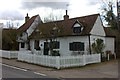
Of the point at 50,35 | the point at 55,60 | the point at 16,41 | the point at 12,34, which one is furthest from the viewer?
the point at 16,41

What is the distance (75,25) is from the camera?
22.5 m

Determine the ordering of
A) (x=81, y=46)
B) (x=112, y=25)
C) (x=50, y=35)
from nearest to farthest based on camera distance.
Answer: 1. (x=50, y=35)
2. (x=112, y=25)
3. (x=81, y=46)

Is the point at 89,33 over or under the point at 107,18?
under

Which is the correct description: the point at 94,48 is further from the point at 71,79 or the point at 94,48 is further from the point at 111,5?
the point at 71,79

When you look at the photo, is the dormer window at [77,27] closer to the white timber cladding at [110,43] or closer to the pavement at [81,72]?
the white timber cladding at [110,43]

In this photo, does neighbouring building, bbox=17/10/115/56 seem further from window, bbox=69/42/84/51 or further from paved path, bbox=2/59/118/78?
paved path, bbox=2/59/118/78

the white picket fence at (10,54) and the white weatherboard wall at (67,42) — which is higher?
the white weatherboard wall at (67,42)

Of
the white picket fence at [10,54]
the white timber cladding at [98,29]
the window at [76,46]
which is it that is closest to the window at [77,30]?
the window at [76,46]

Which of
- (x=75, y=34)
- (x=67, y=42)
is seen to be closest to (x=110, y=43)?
(x=75, y=34)

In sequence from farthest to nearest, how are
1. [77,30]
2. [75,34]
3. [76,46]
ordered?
[77,30], [76,46], [75,34]

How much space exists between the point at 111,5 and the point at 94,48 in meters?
7.46

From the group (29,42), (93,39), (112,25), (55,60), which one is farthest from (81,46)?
(29,42)

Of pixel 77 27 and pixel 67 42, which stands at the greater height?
pixel 77 27

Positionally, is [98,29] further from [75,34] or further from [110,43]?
[110,43]
